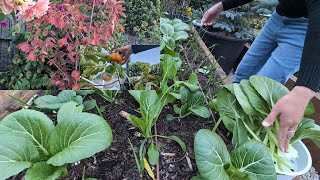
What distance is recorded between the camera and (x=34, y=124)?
91 centimetres

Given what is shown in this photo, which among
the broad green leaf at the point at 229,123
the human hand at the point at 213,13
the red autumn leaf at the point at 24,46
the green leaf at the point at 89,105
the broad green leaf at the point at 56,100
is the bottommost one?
the broad green leaf at the point at 229,123

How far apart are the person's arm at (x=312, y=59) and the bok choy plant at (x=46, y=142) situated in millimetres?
563

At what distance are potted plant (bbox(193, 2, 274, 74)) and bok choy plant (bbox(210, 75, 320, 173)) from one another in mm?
1043

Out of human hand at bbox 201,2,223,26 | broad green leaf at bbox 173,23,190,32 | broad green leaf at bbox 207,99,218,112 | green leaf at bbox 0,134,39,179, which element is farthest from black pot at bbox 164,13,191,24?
green leaf at bbox 0,134,39,179

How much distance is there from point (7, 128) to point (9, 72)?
17.4 inches

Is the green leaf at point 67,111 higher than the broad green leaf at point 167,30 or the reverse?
the reverse

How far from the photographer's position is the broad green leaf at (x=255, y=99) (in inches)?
41.5

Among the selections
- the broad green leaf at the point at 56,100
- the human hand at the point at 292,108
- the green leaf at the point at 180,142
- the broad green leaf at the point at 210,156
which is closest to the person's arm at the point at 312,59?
the human hand at the point at 292,108

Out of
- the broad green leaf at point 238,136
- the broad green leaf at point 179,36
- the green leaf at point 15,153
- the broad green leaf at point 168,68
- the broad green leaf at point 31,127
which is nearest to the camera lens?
the green leaf at point 15,153

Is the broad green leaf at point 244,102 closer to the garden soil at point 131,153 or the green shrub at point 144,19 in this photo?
the garden soil at point 131,153

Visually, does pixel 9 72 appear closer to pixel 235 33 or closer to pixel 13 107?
pixel 13 107

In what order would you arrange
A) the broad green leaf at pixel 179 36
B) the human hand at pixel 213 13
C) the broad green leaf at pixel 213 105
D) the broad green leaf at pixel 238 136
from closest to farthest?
the broad green leaf at pixel 238 136 → the broad green leaf at pixel 213 105 → the human hand at pixel 213 13 → the broad green leaf at pixel 179 36

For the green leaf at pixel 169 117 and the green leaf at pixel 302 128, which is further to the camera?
the green leaf at pixel 169 117

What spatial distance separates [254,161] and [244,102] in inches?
9.6
